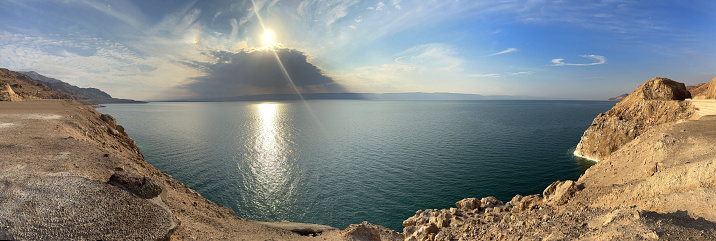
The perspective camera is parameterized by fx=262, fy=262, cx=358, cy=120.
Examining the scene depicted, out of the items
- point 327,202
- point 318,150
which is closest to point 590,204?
point 327,202

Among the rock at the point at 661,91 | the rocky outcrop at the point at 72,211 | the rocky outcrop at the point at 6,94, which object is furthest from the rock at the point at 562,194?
the rocky outcrop at the point at 6,94

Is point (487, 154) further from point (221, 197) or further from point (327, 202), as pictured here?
point (221, 197)

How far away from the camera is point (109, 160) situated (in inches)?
610

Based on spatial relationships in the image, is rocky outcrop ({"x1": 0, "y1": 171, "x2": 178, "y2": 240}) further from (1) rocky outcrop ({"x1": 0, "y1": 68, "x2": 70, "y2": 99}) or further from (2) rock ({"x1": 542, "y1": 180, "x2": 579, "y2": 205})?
(1) rocky outcrop ({"x1": 0, "y1": 68, "x2": 70, "y2": 99})

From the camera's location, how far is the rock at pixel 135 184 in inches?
439

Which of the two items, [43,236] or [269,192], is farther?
[269,192]

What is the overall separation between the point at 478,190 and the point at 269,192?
A: 83.5 ft

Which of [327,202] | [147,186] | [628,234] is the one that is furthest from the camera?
[327,202]

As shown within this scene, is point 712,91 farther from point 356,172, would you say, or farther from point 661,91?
point 356,172

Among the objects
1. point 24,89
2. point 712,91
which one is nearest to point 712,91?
point 712,91

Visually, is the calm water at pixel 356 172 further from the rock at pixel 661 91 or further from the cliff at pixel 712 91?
the cliff at pixel 712 91

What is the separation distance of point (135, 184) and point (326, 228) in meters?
11.1

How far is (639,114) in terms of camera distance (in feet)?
126

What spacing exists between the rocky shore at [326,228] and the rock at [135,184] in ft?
0.14
